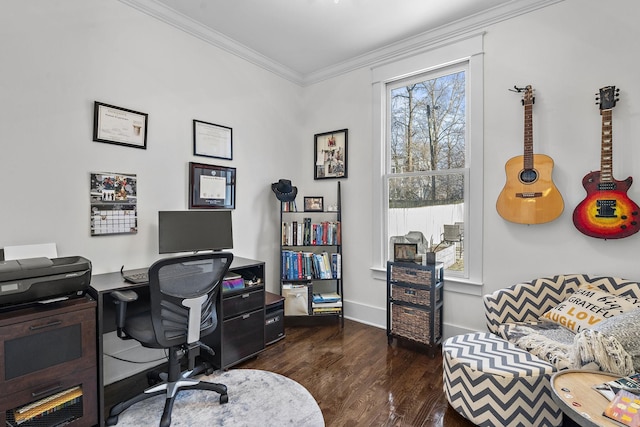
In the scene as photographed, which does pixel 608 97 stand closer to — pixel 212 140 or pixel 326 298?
pixel 326 298

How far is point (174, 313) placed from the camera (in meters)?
1.81

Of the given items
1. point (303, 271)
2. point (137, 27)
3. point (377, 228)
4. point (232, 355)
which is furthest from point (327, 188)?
point (137, 27)

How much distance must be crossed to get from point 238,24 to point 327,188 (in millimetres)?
1838

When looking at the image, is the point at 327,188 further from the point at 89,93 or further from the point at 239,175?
the point at 89,93

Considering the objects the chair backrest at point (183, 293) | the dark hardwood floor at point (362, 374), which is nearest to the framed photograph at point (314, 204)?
the dark hardwood floor at point (362, 374)

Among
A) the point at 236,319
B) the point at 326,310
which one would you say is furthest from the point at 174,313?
the point at 326,310

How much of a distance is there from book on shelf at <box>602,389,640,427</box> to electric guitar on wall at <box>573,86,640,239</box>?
1329 millimetres

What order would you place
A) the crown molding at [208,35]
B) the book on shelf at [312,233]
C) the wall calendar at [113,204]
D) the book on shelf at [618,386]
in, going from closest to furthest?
1. the book on shelf at [618,386]
2. the wall calendar at [113,204]
3. the crown molding at [208,35]
4. the book on shelf at [312,233]

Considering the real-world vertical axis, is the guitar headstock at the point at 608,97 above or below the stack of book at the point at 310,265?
above

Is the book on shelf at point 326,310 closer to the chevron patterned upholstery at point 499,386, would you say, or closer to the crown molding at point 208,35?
the chevron patterned upholstery at point 499,386

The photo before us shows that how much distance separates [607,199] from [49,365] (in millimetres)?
3456

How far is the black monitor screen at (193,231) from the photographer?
7.92 feet

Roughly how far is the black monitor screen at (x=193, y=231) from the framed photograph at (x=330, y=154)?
1352mm

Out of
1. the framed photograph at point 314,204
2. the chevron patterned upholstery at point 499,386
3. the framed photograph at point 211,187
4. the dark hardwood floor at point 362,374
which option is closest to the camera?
the chevron patterned upholstery at point 499,386
